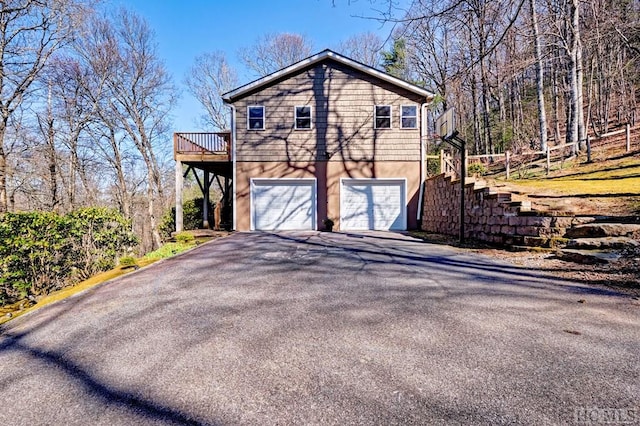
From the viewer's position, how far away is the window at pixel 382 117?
37.9ft

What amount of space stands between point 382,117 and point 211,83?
17.1m

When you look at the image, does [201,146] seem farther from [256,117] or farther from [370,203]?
[370,203]

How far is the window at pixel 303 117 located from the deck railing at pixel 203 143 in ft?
8.52

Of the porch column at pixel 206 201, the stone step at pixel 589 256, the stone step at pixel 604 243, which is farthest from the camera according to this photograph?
the porch column at pixel 206 201

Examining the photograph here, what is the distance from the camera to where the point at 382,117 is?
11562mm

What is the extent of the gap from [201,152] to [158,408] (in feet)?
36.4

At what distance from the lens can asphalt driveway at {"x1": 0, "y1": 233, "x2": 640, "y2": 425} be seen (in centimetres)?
159

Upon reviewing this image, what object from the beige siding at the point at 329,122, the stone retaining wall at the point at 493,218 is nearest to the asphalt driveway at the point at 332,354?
the stone retaining wall at the point at 493,218

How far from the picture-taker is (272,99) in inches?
455

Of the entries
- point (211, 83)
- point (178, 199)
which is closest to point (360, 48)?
point (211, 83)

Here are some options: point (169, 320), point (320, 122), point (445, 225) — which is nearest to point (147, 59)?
point (320, 122)

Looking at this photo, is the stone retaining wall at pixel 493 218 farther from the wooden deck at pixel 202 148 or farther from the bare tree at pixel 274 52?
the bare tree at pixel 274 52

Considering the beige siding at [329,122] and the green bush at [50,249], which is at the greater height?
the beige siding at [329,122]

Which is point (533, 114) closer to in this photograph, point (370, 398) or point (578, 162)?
point (578, 162)
